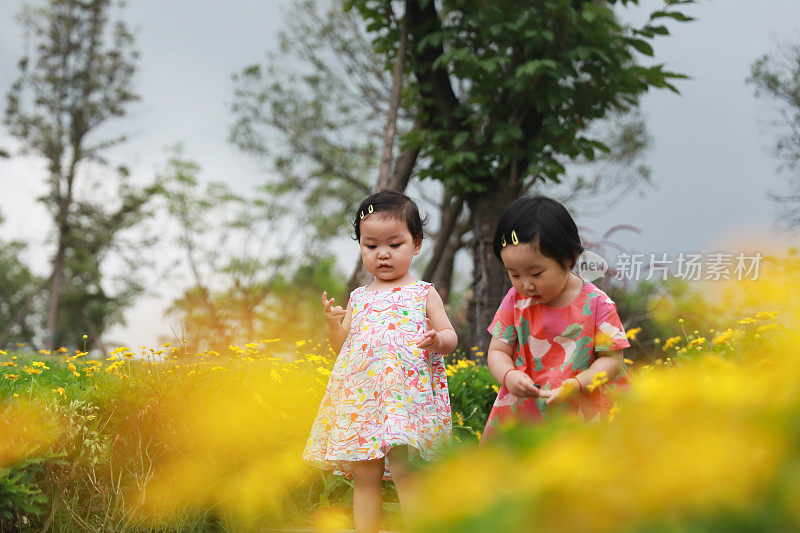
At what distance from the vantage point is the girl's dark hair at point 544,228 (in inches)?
92.9

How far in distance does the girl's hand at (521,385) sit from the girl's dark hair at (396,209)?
0.85m

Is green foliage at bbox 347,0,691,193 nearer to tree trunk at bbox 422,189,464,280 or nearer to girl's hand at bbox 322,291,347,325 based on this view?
tree trunk at bbox 422,189,464,280

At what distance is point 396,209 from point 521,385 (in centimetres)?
98

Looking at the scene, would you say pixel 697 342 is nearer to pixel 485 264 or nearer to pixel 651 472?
pixel 651 472

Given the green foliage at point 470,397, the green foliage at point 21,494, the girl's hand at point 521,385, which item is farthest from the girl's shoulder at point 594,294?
the green foliage at point 21,494

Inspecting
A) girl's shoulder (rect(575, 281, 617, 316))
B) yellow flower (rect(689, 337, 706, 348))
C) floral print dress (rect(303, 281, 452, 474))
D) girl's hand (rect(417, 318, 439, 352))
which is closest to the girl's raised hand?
girl's hand (rect(417, 318, 439, 352))

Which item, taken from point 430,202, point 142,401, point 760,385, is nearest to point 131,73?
point 430,202

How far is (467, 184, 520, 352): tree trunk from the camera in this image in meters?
7.21

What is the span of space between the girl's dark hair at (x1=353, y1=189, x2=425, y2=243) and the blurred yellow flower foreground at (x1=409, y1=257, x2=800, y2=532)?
183 centimetres

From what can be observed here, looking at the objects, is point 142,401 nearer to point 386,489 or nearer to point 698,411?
point 386,489

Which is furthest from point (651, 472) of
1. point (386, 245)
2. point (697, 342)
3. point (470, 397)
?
point (470, 397)

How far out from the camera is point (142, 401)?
3291mm

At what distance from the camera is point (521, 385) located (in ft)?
7.59

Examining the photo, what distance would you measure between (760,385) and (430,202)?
41.2 ft
